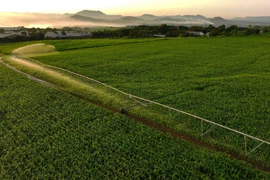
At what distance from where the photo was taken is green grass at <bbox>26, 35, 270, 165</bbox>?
11666 millimetres

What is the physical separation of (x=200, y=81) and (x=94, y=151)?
10.7 metres

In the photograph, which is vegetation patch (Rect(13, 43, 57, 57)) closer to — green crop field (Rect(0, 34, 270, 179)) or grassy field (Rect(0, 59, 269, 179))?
green crop field (Rect(0, 34, 270, 179))

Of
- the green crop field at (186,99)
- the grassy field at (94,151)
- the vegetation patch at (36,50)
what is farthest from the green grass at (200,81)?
the vegetation patch at (36,50)

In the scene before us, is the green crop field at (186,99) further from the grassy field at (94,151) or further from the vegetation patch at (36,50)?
the vegetation patch at (36,50)

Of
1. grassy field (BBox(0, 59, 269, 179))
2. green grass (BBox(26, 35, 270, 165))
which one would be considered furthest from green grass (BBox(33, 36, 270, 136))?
grassy field (BBox(0, 59, 269, 179))

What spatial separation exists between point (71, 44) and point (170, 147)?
35.5 metres

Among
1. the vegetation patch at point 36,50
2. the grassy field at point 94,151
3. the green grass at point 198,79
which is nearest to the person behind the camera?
the grassy field at point 94,151

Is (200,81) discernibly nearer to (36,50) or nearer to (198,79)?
(198,79)

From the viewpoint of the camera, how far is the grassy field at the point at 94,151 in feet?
27.5

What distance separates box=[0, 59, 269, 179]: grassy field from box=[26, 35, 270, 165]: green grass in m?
1.76

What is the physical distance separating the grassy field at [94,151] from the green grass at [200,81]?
1.76 m

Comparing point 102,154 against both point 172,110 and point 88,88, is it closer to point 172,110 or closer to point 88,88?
point 172,110

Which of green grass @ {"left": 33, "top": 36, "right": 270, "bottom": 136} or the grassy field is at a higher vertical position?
green grass @ {"left": 33, "top": 36, "right": 270, "bottom": 136}

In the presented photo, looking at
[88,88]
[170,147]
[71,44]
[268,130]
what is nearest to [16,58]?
[71,44]
